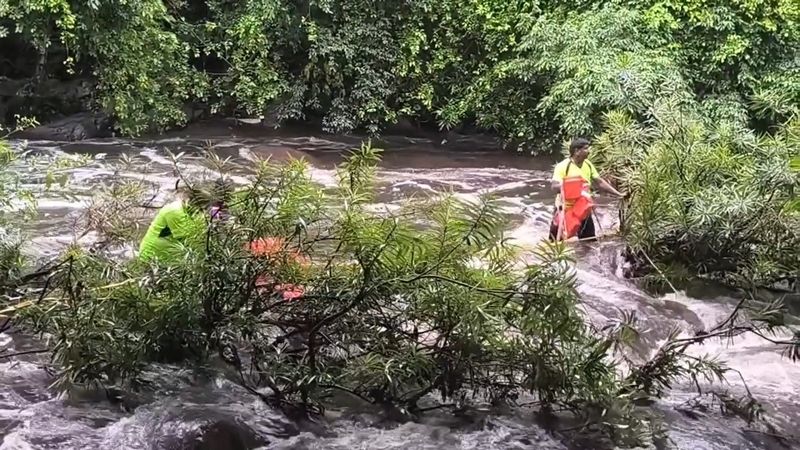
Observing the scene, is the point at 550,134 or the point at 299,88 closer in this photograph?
the point at 550,134

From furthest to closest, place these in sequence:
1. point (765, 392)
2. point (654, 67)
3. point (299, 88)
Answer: point (299, 88), point (654, 67), point (765, 392)

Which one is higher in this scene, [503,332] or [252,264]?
[252,264]

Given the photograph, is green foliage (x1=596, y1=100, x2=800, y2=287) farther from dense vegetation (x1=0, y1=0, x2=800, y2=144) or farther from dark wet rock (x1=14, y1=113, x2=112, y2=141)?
dark wet rock (x1=14, y1=113, x2=112, y2=141)

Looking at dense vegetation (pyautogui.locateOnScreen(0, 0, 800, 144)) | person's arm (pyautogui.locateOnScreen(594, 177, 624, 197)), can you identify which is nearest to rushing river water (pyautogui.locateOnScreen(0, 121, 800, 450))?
person's arm (pyautogui.locateOnScreen(594, 177, 624, 197))

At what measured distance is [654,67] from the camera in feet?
46.0

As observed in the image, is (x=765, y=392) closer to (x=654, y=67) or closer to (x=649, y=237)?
(x=649, y=237)

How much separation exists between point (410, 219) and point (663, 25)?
10.9 metres

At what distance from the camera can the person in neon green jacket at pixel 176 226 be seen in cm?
554

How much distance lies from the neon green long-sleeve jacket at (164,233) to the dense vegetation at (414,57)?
890 cm

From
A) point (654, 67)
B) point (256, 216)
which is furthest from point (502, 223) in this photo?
point (654, 67)

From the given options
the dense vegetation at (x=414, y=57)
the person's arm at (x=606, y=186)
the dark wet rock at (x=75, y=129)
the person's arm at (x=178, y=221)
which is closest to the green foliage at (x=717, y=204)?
the person's arm at (x=606, y=186)

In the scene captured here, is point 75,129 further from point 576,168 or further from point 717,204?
point 717,204

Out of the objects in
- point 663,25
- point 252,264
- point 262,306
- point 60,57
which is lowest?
point 262,306

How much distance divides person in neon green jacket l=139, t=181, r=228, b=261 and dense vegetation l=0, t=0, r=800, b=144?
8941 mm
